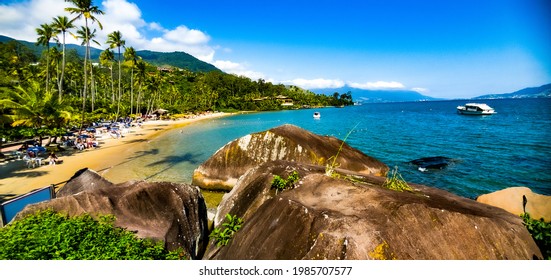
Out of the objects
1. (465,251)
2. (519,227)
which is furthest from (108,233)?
(519,227)

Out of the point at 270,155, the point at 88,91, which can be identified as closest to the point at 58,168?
the point at 270,155

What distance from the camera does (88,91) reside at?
87562 mm

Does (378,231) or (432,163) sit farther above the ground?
(378,231)

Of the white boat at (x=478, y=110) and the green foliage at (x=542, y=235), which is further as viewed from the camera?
the white boat at (x=478, y=110)

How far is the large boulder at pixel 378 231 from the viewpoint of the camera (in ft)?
13.8

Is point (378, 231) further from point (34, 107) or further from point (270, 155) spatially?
point (34, 107)

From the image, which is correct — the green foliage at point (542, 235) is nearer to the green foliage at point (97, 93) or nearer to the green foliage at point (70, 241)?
the green foliage at point (70, 241)

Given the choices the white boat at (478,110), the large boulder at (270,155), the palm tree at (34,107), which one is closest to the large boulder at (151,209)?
the large boulder at (270,155)

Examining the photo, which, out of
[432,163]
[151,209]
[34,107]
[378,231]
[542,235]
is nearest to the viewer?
[378,231]

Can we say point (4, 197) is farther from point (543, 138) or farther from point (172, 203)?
point (543, 138)

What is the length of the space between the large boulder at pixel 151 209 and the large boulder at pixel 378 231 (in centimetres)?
225

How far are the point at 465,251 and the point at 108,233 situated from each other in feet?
22.1

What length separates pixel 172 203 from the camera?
7.94 metres

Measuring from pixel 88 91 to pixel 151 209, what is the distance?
101 m
